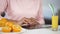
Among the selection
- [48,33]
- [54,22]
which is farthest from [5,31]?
[54,22]

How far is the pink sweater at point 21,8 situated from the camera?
2.16 metres

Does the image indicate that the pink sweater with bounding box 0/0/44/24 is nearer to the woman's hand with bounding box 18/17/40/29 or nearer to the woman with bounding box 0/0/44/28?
the woman with bounding box 0/0/44/28

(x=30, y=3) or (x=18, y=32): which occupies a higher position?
(x=30, y=3)

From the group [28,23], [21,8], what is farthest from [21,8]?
[28,23]

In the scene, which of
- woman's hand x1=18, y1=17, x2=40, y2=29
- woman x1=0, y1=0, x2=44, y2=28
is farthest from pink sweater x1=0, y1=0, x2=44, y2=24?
woman's hand x1=18, y1=17, x2=40, y2=29

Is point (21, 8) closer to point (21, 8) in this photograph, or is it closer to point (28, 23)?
point (21, 8)

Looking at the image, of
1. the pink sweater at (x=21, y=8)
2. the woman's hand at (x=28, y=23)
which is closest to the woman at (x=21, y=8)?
the pink sweater at (x=21, y=8)

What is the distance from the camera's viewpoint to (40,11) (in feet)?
7.20

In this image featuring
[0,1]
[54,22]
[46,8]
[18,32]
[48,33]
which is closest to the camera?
[18,32]

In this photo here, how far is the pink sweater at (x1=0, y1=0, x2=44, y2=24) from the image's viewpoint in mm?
2156

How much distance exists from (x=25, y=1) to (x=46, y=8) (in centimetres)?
69

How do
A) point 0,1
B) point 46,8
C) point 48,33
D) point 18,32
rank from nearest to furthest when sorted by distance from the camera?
point 18,32, point 48,33, point 0,1, point 46,8

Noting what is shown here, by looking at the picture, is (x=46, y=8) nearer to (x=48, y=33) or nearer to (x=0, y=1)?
(x=0, y=1)

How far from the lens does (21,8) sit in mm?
2189
